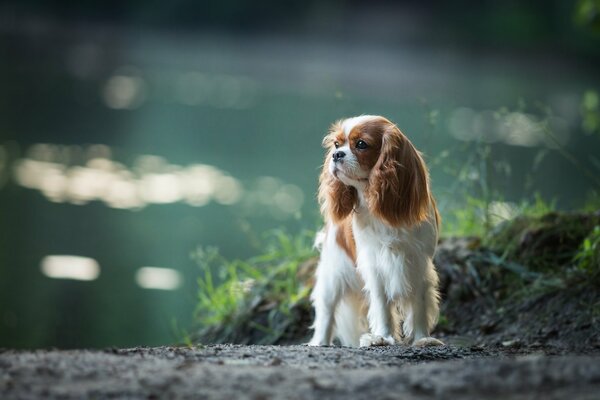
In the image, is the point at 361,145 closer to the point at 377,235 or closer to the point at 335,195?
the point at 335,195

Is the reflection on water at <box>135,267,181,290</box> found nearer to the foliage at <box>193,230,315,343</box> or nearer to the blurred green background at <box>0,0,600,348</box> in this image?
the blurred green background at <box>0,0,600,348</box>

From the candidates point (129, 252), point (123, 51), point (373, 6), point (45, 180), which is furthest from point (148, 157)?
point (373, 6)

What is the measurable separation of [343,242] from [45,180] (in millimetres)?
7673

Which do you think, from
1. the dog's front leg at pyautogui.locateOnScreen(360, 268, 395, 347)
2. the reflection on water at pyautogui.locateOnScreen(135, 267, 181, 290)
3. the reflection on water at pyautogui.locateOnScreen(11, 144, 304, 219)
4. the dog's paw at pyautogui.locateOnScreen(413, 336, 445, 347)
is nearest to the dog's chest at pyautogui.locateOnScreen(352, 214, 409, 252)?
the dog's front leg at pyautogui.locateOnScreen(360, 268, 395, 347)

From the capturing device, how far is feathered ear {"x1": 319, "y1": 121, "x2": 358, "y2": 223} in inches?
199

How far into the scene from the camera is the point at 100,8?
35.2 meters

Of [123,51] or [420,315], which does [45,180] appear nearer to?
[420,315]

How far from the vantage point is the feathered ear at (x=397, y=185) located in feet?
15.9

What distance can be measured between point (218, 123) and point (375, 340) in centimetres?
1466

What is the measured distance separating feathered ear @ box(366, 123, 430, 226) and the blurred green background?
5.17 ft

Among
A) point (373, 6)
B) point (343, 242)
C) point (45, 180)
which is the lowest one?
point (343, 242)

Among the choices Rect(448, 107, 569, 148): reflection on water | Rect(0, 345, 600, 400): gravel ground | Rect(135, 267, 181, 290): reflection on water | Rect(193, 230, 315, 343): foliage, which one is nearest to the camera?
Rect(0, 345, 600, 400): gravel ground

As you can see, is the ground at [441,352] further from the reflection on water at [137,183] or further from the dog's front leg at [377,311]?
the reflection on water at [137,183]

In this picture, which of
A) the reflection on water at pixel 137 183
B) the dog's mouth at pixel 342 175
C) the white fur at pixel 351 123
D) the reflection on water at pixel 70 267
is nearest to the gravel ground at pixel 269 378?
the dog's mouth at pixel 342 175
